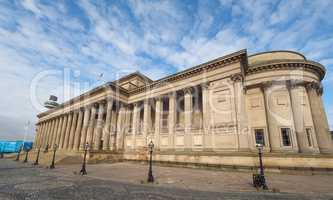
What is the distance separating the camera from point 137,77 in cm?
3428

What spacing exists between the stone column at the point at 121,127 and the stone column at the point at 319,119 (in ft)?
87.3

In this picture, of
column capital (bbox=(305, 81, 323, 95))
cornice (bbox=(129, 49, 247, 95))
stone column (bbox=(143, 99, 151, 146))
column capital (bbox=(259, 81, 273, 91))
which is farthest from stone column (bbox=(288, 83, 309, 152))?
stone column (bbox=(143, 99, 151, 146))

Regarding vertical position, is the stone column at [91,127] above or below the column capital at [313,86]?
below

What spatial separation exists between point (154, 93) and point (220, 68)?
35.1 ft

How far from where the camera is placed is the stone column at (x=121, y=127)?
93.8ft

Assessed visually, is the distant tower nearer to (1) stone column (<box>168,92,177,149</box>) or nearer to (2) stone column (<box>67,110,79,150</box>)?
(2) stone column (<box>67,110,79,150</box>)

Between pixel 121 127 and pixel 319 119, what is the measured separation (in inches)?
1085

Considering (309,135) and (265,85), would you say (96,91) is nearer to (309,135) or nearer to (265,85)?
(265,85)

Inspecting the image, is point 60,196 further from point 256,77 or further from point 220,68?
point 256,77

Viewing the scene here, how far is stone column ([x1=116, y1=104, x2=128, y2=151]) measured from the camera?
28578mm

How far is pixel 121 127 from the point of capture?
2936cm

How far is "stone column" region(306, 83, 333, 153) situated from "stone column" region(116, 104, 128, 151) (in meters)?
26.6

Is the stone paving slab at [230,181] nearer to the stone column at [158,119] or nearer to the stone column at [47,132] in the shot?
the stone column at [158,119]

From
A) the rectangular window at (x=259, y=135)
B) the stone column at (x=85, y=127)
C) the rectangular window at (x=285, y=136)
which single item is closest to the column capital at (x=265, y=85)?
the rectangular window at (x=259, y=135)
